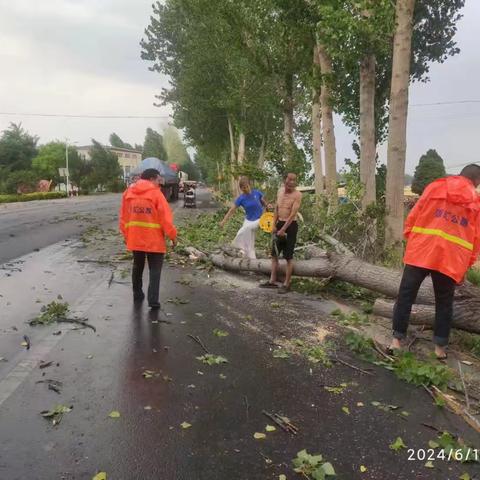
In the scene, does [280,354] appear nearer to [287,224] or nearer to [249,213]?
[287,224]

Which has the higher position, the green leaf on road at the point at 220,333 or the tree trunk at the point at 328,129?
the tree trunk at the point at 328,129

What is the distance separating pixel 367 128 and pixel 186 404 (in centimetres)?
934

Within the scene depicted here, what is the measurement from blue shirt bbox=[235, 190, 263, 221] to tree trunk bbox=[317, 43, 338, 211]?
12.2ft

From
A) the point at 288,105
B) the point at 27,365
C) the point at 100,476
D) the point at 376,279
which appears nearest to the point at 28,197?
the point at 288,105

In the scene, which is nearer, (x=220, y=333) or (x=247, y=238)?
(x=220, y=333)

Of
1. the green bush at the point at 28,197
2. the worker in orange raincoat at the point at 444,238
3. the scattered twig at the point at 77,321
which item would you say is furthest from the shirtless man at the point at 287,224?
the green bush at the point at 28,197

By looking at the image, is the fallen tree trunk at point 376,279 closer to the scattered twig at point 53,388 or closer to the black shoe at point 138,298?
the black shoe at point 138,298

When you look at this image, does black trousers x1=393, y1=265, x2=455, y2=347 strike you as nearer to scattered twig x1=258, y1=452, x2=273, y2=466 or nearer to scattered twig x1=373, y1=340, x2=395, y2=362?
scattered twig x1=373, y1=340, x2=395, y2=362

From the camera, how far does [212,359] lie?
15.5ft

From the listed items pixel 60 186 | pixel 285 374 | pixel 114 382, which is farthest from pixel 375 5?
pixel 60 186

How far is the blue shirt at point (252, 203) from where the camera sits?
30.1 ft

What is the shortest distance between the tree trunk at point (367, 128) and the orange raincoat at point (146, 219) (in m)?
6.22

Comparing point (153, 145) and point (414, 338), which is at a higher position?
point (153, 145)

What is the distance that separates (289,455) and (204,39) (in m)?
28.5
